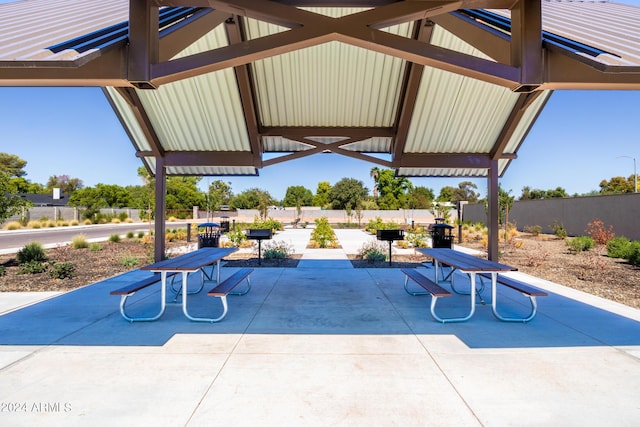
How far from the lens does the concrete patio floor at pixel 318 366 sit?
2.73 m

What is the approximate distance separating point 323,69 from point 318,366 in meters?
6.22

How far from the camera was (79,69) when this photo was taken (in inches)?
152

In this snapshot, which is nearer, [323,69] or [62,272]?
[323,69]

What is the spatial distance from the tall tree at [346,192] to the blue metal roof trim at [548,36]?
51.9m

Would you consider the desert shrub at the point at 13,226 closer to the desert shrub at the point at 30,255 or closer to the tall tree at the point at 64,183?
the desert shrub at the point at 30,255

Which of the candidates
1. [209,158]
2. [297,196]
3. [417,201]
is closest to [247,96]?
[209,158]

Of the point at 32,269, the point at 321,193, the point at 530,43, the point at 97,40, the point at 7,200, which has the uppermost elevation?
the point at 321,193

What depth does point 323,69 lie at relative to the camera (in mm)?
7566

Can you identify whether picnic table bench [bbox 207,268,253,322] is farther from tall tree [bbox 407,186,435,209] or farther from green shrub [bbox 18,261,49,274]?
tall tree [bbox 407,186,435,209]

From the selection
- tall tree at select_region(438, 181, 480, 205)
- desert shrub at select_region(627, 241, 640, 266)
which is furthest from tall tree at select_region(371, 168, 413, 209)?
desert shrub at select_region(627, 241, 640, 266)

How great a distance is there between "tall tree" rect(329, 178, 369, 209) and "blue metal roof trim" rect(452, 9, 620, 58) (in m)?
51.9

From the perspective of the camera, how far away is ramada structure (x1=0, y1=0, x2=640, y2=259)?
4066 mm

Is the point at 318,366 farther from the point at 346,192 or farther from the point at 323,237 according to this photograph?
the point at 346,192

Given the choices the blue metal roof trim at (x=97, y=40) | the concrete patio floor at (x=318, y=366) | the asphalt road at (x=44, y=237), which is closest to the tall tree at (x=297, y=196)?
the asphalt road at (x=44, y=237)
